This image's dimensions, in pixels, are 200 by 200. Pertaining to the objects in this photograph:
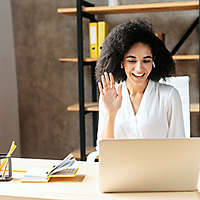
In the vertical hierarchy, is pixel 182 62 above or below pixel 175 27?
below

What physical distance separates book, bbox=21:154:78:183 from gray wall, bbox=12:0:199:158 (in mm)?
1908

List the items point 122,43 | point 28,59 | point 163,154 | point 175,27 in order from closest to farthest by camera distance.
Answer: point 163,154
point 122,43
point 175,27
point 28,59

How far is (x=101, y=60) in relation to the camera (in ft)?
7.05

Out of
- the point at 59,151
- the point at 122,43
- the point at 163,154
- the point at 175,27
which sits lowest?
the point at 59,151

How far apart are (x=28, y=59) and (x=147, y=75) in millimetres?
1831

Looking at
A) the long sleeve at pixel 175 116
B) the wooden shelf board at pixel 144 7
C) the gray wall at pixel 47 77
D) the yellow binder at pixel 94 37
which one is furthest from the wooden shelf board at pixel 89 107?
the long sleeve at pixel 175 116

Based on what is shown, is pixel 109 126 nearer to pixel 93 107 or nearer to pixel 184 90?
pixel 184 90

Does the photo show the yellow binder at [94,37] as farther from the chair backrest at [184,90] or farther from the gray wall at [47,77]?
the chair backrest at [184,90]

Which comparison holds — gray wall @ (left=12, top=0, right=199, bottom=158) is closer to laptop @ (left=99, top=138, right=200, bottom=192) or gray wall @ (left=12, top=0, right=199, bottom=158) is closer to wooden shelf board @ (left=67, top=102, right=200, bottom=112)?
wooden shelf board @ (left=67, top=102, right=200, bottom=112)

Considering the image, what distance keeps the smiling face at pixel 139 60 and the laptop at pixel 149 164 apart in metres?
0.73

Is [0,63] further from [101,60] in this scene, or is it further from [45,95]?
[101,60]

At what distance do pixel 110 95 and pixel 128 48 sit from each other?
0.28 metres

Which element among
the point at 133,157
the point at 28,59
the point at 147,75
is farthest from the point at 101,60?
the point at 28,59

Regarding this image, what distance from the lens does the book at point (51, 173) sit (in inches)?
61.9
